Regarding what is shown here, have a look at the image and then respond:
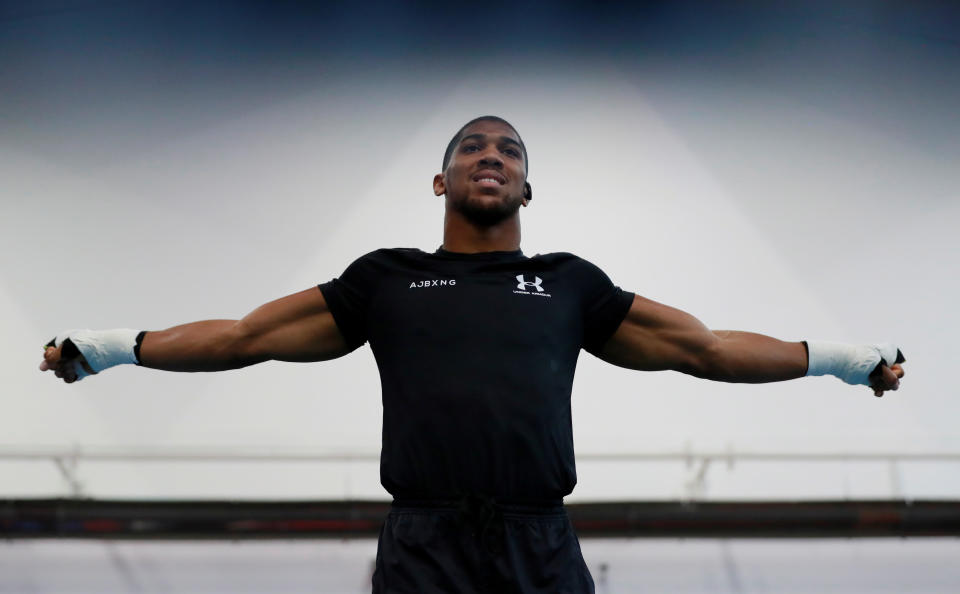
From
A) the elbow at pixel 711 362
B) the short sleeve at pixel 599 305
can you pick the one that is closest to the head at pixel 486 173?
the short sleeve at pixel 599 305

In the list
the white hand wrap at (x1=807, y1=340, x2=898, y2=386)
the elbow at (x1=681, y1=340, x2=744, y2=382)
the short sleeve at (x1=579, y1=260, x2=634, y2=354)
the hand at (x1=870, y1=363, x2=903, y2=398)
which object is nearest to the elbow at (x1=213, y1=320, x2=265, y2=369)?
the short sleeve at (x1=579, y1=260, x2=634, y2=354)

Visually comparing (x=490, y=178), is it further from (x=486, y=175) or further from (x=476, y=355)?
(x=476, y=355)

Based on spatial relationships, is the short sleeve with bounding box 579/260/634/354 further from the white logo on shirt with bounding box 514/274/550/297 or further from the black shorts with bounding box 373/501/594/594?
the black shorts with bounding box 373/501/594/594

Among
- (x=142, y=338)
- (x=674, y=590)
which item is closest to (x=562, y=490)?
(x=142, y=338)

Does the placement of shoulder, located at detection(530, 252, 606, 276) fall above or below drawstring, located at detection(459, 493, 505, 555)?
above

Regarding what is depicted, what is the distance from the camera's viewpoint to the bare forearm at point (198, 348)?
1.77m

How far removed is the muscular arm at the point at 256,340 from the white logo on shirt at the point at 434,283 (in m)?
0.21

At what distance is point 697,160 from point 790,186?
480mm

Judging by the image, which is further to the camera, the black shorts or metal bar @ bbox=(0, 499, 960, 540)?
metal bar @ bbox=(0, 499, 960, 540)

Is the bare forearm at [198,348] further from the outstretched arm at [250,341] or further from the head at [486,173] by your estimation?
the head at [486,173]

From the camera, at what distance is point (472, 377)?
1595 mm

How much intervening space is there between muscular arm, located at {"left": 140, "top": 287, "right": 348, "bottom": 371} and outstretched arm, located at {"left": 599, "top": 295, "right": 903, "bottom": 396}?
2.08 feet

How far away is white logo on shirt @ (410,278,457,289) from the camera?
1.71 m

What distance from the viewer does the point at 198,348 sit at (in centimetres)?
177
